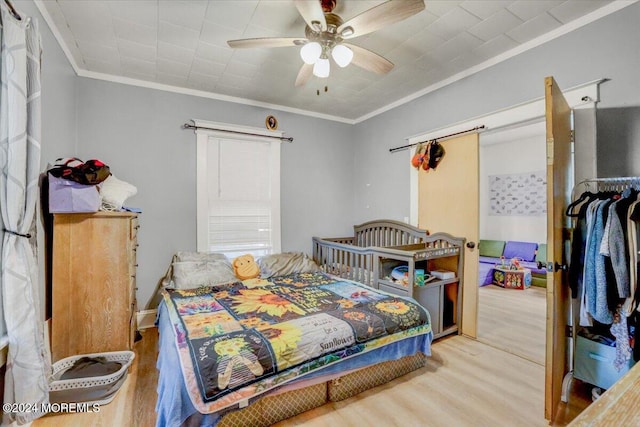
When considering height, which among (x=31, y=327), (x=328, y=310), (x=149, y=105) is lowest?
(x=328, y=310)

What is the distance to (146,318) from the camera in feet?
10.4

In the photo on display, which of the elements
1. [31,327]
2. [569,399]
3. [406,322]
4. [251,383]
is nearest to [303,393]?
[251,383]

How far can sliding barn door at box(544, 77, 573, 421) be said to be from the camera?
1.66 metres

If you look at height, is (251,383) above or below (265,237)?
below

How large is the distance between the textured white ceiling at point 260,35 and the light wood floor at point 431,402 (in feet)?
8.68

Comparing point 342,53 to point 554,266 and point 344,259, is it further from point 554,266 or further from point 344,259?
point 344,259

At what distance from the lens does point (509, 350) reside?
103 inches

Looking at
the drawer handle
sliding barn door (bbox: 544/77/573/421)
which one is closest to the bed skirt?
sliding barn door (bbox: 544/77/573/421)

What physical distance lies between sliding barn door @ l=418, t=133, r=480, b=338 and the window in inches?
77.1

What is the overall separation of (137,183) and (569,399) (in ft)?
13.5

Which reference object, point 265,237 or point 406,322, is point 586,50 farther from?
point 265,237

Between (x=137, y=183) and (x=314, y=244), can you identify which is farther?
(x=314, y=244)

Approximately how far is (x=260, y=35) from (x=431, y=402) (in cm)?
294

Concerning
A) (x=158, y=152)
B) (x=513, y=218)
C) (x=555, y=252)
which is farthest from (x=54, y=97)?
(x=513, y=218)
